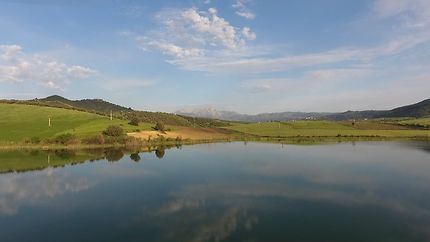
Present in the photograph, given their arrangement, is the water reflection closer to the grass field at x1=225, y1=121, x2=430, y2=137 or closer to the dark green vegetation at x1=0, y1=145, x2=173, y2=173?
the dark green vegetation at x1=0, y1=145, x2=173, y2=173

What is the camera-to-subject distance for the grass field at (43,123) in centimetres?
8269

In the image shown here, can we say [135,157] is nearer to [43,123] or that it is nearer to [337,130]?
[43,123]

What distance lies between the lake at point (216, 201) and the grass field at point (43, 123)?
3125 centimetres

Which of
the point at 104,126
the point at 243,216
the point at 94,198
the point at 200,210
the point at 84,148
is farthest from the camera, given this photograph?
the point at 104,126

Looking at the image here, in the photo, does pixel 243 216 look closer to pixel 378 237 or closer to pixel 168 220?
pixel 168 220

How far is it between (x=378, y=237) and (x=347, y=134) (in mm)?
97490

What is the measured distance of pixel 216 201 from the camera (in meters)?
29.8

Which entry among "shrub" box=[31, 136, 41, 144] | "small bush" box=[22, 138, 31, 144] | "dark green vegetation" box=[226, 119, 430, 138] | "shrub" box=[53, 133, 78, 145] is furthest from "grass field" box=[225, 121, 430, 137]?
"small bush" box=[22, 138, 31, 144]

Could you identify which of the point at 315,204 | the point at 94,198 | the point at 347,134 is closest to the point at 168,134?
the point at 347,134

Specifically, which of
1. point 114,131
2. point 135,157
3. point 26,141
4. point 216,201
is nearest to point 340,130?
point 114,131

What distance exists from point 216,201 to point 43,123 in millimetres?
75601

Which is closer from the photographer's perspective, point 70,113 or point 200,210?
point 200,210

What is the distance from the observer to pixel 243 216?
25312mm

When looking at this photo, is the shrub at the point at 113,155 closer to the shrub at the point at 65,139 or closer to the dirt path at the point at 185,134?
the shrub at the point at 65,139
